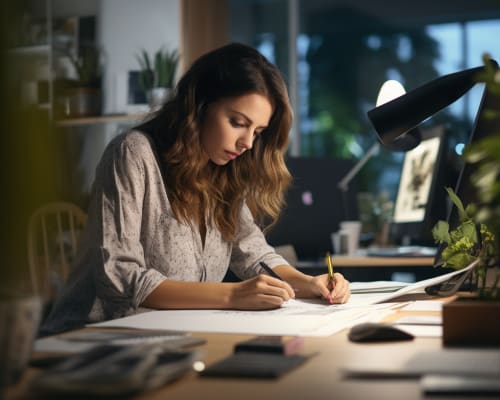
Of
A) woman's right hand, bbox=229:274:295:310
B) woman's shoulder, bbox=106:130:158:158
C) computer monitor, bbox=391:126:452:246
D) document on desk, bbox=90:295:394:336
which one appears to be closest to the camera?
document on desk, bbox=90:295:394:336

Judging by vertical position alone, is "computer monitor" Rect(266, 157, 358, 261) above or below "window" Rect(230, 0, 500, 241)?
below

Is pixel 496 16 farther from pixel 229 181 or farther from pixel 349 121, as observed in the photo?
→ pixel 229 181

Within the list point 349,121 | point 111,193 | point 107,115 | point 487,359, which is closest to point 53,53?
point 107,115

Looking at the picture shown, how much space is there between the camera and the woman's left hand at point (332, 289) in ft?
4.96

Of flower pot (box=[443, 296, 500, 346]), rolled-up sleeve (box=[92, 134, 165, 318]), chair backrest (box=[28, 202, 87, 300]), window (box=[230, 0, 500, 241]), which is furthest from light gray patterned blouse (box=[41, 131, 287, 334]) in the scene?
window (box=[230, 0, 500, 241])

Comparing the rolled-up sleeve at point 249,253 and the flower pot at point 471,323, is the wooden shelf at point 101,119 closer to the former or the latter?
the rolled-up sleeve at point 249,253

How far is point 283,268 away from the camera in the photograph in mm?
1870

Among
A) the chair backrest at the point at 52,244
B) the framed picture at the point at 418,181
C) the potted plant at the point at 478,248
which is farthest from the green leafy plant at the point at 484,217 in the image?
the chair backrest at the point at 52,244

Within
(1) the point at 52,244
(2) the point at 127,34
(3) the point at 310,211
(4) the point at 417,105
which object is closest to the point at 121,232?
(4) the point at 417,105

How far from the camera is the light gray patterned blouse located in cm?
153

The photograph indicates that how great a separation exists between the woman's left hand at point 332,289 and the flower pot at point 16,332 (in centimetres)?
80

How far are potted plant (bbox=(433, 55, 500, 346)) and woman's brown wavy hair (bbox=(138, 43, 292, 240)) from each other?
0.67m

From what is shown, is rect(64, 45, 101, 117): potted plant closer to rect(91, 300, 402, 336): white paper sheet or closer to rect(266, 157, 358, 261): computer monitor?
rect(266, 157, 358, 261): computer monitor

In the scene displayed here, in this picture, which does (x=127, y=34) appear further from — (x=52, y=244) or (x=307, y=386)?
(x=307, y=386)
